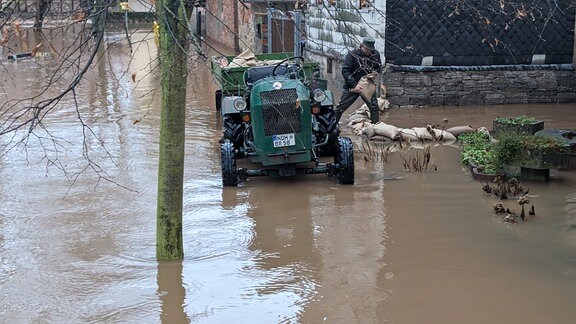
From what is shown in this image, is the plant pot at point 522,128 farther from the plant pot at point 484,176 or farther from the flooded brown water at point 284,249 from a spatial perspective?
the plant pot at point 484,176

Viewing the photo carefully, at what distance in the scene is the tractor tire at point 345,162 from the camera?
10.3 m

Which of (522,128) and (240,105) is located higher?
(240,105)

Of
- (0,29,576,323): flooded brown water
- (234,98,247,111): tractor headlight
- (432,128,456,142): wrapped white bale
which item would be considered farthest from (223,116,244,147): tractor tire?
(432,128,456,142): wrapped white bale

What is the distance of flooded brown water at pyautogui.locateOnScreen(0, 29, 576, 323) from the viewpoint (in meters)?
6.58

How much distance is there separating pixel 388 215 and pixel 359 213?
332 mm

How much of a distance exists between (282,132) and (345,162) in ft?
2.98

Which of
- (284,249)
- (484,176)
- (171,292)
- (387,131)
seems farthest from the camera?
(387,131)

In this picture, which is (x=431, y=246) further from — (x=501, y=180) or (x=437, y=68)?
(x=437, y=68)

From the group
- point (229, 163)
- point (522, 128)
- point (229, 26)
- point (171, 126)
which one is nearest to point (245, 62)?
point (229, 163)

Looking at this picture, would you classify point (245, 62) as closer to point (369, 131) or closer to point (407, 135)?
point (369, 131)

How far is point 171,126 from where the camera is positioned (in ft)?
23.2

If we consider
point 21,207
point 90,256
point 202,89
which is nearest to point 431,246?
point 90,256

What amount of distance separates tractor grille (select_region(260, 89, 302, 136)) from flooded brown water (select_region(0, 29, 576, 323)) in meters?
0.81

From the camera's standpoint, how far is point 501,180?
1006cm
